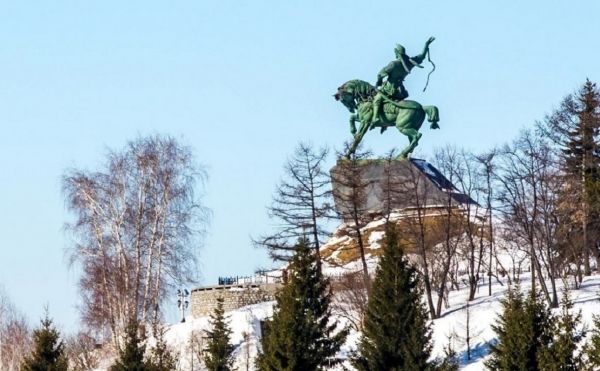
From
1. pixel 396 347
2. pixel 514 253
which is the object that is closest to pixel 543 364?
pixel 396 347

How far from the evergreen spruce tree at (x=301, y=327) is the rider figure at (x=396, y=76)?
3208cm

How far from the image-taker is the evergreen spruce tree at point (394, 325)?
26828 millimetres

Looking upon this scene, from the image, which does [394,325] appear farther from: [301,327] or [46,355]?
[46,355]

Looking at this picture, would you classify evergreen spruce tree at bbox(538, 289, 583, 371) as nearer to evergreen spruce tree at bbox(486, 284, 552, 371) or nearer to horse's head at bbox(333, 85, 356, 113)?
evergreen spruce tree at bbox(486, 284, 552, 371)

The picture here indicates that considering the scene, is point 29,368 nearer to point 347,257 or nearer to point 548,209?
point 548,209

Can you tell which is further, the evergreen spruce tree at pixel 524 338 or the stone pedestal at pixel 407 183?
the stone pedestal at pixel 407 183

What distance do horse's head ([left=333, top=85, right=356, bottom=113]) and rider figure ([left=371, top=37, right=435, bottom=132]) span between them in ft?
4.43

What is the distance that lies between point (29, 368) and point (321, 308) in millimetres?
6921

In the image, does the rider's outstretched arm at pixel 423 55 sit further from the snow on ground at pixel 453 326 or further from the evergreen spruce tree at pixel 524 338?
the evergreen spruce tree at pixel 524 338

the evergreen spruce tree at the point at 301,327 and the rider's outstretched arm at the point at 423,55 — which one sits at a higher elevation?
the rider's outstretched arm at the point at 423,55

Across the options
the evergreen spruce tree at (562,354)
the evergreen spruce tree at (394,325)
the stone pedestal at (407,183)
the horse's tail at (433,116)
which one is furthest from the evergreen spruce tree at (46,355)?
the horse's tail at (433,116)

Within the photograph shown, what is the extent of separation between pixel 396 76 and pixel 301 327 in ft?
116

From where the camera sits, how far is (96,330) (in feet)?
156

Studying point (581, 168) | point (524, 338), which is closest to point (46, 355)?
point (524, 338)
